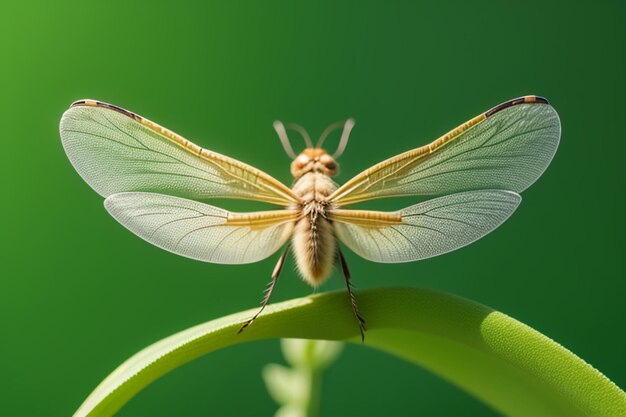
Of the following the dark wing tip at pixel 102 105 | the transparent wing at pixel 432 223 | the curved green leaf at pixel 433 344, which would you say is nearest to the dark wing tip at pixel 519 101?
the transparent wing at pixel 432 223

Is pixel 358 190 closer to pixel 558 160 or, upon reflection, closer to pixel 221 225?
pixel 221 225

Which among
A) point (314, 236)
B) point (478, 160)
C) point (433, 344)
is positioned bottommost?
point (433, 344)

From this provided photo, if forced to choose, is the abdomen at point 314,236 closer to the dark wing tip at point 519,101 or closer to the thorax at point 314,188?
the thorax at point 314,188

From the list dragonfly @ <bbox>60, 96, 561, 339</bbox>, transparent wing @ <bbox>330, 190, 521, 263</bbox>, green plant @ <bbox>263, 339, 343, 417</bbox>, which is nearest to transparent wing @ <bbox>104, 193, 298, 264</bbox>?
dragonfly @ <bbox>60, 96, 561, 339</bbox>

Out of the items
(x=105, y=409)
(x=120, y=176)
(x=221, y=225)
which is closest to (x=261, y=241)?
(x=221, y=225)

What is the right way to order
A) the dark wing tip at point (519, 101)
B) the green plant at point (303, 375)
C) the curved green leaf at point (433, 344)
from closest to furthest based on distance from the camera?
the curved green leaf at point (433, 344), the dark wing tip at point (519, 101), the green plant at point (303, 375)

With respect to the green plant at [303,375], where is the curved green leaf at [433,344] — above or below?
below

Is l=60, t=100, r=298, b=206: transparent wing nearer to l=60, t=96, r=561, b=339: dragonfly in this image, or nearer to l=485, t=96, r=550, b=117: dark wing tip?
l=60, t=96, r=561, b=339: dragonfly

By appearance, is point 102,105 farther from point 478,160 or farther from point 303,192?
point 478,160

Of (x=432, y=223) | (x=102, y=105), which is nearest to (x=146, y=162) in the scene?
(x=102, y=105)
